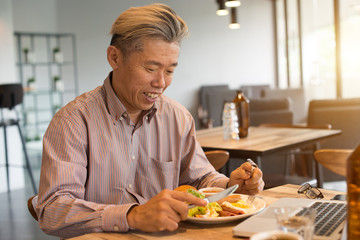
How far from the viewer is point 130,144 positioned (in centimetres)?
152

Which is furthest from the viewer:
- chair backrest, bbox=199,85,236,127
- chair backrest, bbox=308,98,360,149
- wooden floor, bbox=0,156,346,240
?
chair backrest, bbox=199,85,236,127

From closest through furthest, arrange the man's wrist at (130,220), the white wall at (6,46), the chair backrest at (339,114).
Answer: the man's wrist at (130,220) → the chair backrest at (339,114) → the white wall at (6,46)

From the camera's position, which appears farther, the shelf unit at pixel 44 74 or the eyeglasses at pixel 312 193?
the shelf unit at pixel 44 74

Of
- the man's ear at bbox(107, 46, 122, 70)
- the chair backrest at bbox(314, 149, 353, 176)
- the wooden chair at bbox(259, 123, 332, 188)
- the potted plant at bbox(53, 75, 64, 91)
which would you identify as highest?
the potted plant at bbox(53, 75, 64, 91)

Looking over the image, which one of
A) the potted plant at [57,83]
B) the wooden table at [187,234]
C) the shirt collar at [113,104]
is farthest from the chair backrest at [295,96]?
the wooden table at [187,234]

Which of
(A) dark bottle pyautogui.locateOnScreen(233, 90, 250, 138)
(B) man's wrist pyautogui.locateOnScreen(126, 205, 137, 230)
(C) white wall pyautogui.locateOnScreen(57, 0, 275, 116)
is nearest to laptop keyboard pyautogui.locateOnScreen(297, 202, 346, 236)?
(B) man's wrist pyautogui.locateOnScreen(126, 205, 137, 230)

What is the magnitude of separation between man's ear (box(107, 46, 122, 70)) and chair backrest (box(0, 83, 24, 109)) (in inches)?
153

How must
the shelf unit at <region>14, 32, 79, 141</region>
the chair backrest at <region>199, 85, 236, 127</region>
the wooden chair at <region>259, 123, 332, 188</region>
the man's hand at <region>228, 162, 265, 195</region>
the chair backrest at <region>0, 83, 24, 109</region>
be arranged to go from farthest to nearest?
the chair backrest at <region>199, 85, 236, 127</region>
the shelf unit at <region>14, 32, 79, 141</region>
the chair backrest at <region>0, 83, 24, 109</region>
the wooden chair at <region>259, 123, 332, 188</region>
the man's hand at <region>228, 162, 265, 195</region>

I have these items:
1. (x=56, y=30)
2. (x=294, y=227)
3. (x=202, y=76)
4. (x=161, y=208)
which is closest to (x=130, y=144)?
(x=161, y=208)

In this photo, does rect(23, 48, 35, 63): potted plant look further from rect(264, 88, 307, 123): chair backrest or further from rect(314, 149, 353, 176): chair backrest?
rect(314, 149, 353, 176): chair backrest

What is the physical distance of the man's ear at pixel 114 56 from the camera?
1.52 m

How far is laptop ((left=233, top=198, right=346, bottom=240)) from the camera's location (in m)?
0.98

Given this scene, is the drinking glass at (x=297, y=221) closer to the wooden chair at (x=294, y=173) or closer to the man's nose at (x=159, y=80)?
the man's nose at (x=159, y=80)

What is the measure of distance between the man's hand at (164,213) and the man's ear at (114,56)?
0.59 meters
